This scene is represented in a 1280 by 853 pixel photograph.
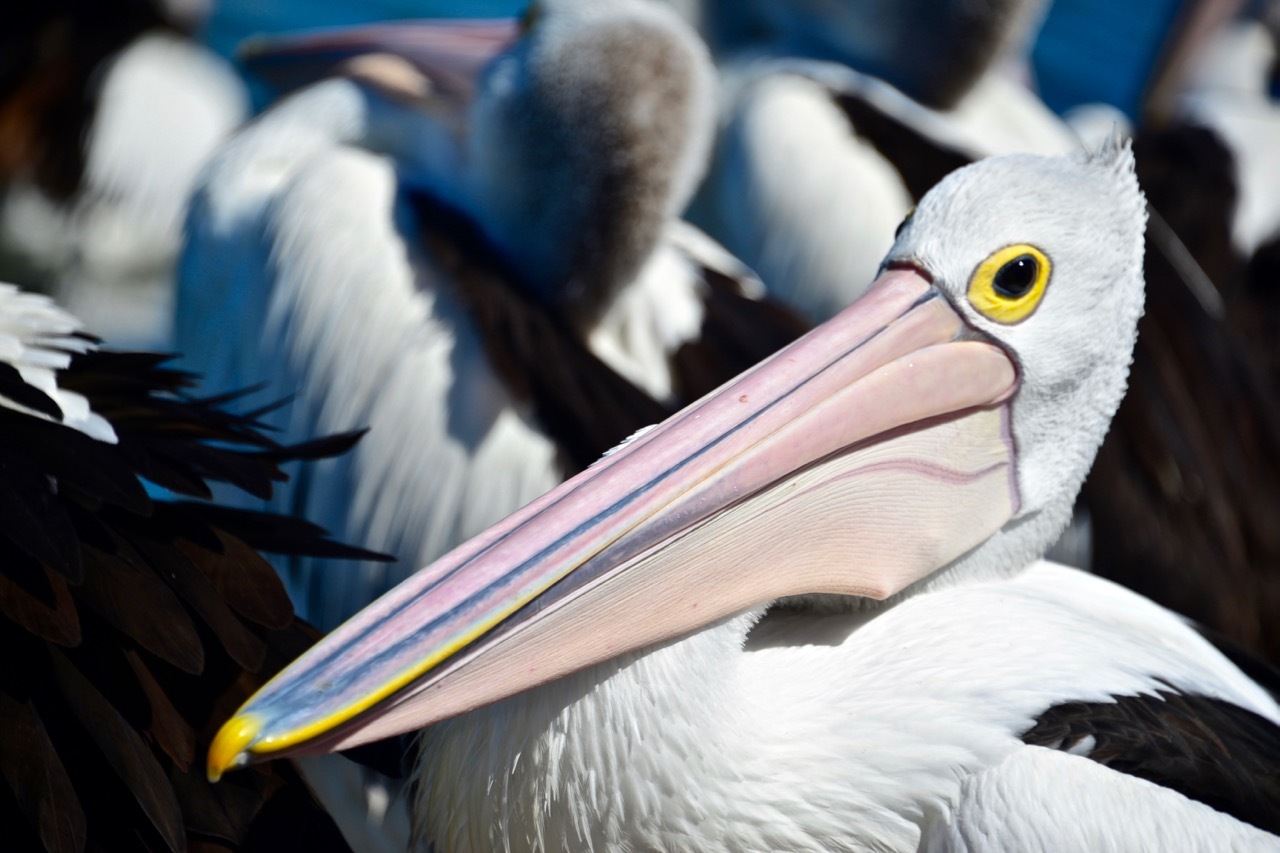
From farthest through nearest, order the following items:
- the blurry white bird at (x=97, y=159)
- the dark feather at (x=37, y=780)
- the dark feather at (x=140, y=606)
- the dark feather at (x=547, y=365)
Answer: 1. the blurry white bird at (x=97, y=159)
2. the dark feather at (x=547, y=365)
3. the dark feather at (x=140, y=606)
4. the dark feather at (x=37, y=780)

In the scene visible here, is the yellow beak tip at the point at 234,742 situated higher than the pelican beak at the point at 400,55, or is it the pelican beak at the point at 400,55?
the yellow beak tip at the point at 234,742

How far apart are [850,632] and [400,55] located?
1.72 m

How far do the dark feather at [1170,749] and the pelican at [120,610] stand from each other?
0.81 meters

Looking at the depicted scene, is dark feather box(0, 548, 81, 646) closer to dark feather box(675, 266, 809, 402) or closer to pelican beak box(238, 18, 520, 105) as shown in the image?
dark feather box(675, 266, 809, 402)

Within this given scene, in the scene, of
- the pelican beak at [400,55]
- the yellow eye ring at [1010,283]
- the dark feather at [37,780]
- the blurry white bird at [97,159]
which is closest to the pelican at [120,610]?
the dark feather at [37,780]

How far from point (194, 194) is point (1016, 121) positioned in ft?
6.63

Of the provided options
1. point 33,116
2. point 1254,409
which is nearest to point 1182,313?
point 1254,409

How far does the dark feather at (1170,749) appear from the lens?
1.64 m

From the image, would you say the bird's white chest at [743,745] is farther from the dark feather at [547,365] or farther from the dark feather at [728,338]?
the dark feather at [728,338]

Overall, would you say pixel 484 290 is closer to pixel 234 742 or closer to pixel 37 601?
pixel 37 601

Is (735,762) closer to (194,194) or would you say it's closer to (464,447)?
(464,447)

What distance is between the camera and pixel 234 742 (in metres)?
1.41

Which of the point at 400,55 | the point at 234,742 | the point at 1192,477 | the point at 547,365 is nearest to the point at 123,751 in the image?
the point at 234,742

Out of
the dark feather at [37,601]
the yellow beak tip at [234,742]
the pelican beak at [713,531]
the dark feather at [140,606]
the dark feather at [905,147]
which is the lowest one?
the dark feather at [905,147]
